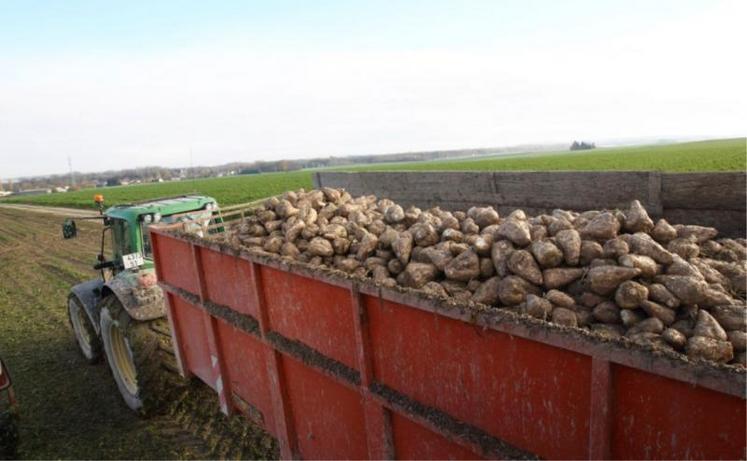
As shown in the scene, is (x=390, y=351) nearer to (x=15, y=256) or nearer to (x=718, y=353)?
(x=718, y=353)

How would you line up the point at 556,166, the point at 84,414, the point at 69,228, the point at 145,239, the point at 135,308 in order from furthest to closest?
the point at 556,166 < the point at 69,228 < the point at 145,239 < the point at 84,414 < the point at 135,308

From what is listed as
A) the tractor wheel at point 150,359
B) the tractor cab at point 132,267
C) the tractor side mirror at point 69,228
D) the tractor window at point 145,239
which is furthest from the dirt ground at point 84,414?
the tractor side mirror at point 69,228

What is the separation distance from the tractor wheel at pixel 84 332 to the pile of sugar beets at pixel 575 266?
11.9 ft

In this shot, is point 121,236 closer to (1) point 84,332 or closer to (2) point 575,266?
(1) point 84,332

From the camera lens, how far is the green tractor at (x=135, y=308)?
14.3 ft

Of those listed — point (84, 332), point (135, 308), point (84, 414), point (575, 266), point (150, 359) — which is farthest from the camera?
point (84, 332)

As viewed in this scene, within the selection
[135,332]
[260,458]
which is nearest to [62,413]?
[135,332]

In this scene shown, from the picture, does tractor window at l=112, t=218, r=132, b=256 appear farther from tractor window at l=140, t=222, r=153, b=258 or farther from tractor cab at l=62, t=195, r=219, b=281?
tractor window at l=140, t=222, r=153, b=258

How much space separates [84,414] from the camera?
16.0ft

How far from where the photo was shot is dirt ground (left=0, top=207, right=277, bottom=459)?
4.19 m

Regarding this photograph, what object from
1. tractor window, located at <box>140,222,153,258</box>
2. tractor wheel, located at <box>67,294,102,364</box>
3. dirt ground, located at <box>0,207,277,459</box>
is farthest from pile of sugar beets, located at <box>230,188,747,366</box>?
tractor wheel, located at <box>67,294,102,364</box>

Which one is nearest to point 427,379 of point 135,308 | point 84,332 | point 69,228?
point 135,308

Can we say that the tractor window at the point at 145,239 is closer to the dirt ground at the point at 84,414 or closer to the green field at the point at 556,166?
the dirt ground at the point at 84,414

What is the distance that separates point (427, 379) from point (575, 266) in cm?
94
